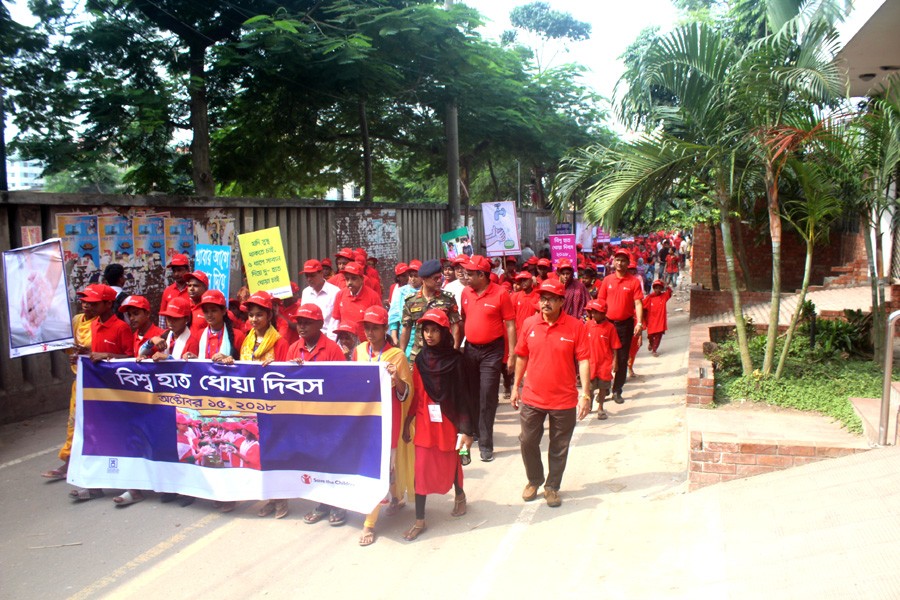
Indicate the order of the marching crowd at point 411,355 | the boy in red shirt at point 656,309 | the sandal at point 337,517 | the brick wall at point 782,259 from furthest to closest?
the brick wall at point 782,259 → the boy in red shirt at point 656,309 → the sandal at point 337,517 → the marching crowd at point 411,355

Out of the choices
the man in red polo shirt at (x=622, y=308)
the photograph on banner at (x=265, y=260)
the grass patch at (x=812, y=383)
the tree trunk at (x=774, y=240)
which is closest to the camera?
the grass patch at (x=812, y=383)

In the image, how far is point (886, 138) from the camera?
293 inches

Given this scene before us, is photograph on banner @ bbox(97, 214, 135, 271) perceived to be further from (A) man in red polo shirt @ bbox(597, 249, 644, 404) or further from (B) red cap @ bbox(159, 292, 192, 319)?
(A) man in red polo shirt @ bbox(597, 249, 644, 404)

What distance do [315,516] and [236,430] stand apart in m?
0.87

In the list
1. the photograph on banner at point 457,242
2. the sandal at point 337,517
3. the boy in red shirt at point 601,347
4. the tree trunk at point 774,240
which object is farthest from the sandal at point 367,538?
the photograph on banner at point 457,242

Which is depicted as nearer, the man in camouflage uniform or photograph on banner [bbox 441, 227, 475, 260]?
the man in camouflage uniform

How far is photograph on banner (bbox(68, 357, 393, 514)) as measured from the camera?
5367mm

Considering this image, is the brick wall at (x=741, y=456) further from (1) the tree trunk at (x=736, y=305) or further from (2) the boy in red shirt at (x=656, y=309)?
(2) the boy in red shirt at (x=656, y=309)

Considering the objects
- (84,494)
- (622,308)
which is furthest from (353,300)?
(622,308)

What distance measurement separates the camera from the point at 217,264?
8.52 metres

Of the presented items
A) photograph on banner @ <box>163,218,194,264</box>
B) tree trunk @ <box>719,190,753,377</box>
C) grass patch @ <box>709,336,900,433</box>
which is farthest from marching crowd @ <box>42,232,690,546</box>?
tree trunk @ <box>719,190,753,377</box>

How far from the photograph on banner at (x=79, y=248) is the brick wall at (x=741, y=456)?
705 cm

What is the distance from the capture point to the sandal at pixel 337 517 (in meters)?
5.49

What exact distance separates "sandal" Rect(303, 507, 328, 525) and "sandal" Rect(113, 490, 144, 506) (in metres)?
1.42
